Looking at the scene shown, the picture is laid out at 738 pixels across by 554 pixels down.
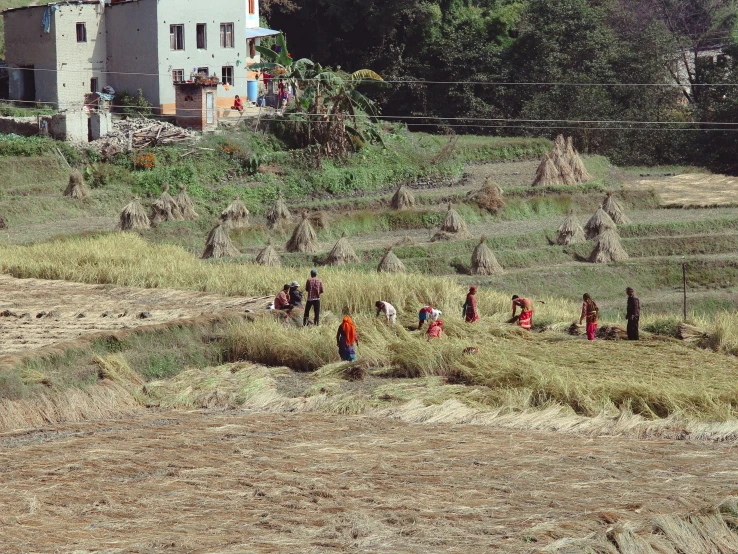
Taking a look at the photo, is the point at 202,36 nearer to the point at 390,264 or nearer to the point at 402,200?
the point at 402,200

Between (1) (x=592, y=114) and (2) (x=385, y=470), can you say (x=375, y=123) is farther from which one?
(2) (x=385, y=470)

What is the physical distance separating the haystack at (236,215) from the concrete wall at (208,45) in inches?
394

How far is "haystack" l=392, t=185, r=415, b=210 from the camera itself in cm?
3150

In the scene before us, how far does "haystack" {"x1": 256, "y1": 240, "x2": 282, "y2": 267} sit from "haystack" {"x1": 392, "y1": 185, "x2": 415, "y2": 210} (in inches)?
253

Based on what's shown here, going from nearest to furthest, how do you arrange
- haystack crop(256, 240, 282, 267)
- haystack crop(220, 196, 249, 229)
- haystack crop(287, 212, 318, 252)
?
haystack crop(256, 240, 282, 267) < haystack crop(287, 212, 318, 252) < haystack crop(220, 196, 249, 229)

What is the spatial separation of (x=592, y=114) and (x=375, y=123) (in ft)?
25.2

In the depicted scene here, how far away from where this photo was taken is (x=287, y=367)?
1722 cm

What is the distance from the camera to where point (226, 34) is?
134 feet

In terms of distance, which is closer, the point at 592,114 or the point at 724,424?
the point at 724,424

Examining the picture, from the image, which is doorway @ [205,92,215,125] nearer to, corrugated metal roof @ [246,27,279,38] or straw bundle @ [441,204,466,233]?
corrugated metal roof @ [246,27,279,38]

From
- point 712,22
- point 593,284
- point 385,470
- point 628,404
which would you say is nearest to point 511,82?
point 712,22

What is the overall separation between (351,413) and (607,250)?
45.4 feet

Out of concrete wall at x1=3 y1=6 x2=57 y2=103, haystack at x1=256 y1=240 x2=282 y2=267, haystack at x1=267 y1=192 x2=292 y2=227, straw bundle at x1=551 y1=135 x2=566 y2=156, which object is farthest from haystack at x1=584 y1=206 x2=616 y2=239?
concrete wall at x1=3 y1=6 x2=57 y2=103

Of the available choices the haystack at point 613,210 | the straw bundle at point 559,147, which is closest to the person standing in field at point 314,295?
the haystack at point 613,210
